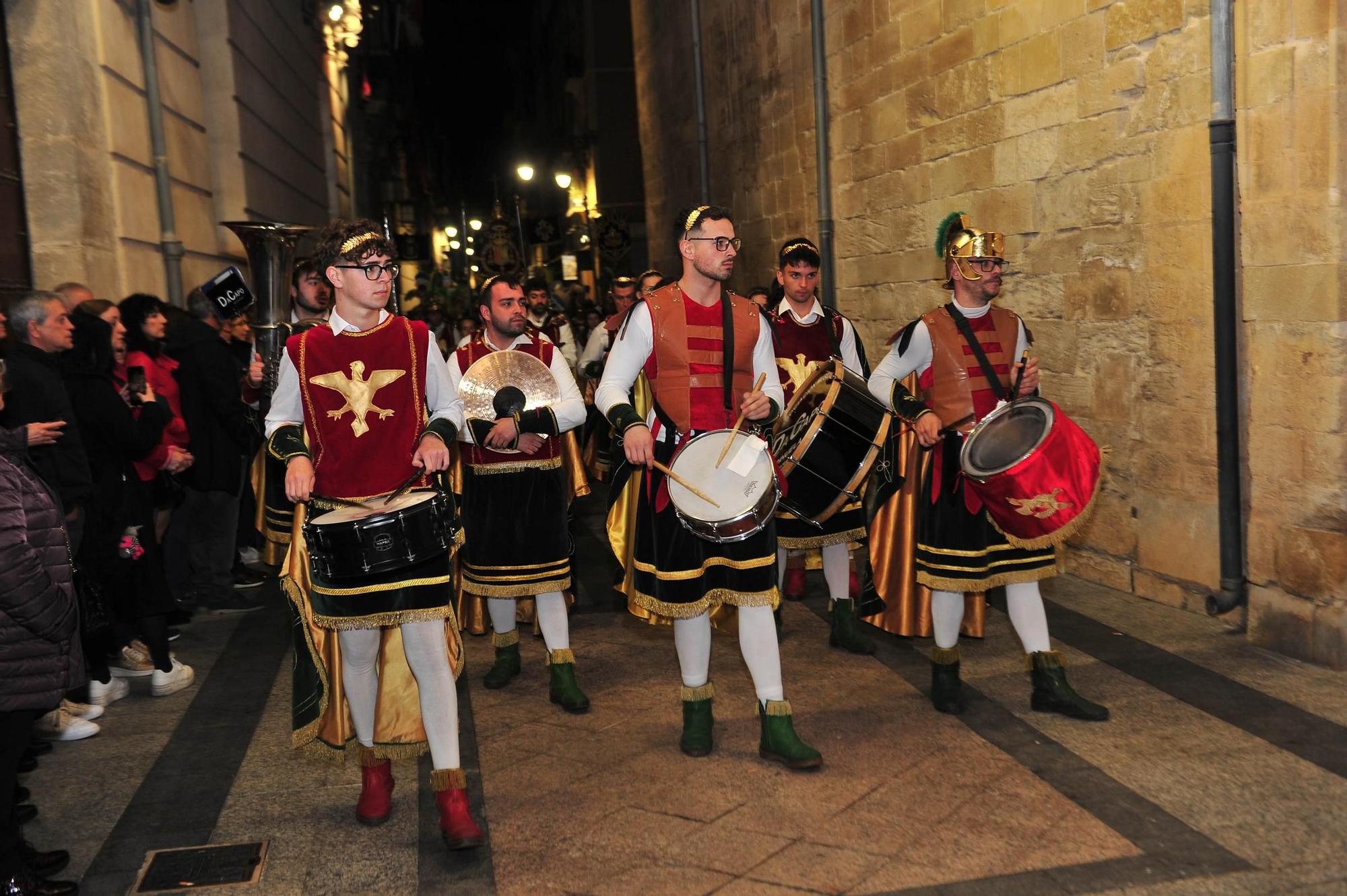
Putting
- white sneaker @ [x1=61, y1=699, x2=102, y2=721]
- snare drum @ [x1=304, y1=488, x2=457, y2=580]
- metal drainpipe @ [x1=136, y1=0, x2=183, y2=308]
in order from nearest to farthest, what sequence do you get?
snare drum @ [x1=304, y1=488, x2=457, y2=580] → white sneaker @ [x1=61, y1=699, x2=102, y2=721] → metal drainpipe @ [x1=136, y1=0, x2=183, y2=308]

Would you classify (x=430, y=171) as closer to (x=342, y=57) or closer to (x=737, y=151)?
(x=342, y=57)

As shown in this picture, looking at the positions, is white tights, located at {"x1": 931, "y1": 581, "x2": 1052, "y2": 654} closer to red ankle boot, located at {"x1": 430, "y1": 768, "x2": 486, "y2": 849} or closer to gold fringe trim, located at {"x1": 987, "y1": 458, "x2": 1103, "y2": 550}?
gold fringe trim, located at {"x1": 987, "y1": 458, "x2": 1103, "y2": 550}

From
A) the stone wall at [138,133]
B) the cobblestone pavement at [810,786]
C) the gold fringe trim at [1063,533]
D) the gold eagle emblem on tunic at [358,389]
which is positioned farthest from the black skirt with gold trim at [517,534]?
the stone wall at [138,133]

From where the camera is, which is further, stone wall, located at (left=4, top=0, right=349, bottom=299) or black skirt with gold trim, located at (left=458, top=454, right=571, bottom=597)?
stone wall, located at (left=4, top=0, right=349, bottom=299)

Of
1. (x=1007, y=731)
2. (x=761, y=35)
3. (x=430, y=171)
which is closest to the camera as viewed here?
(x=1007, y=731)

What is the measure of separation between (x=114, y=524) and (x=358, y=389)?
7.86ft

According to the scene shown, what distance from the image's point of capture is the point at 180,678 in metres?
6.01

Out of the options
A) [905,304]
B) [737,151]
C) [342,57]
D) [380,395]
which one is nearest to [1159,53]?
[905,304]

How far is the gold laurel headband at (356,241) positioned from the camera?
3912 mm

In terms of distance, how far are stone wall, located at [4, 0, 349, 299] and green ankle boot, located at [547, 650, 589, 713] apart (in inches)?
200

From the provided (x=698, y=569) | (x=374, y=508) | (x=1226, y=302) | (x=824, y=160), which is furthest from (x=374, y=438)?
(x=824, y=160)

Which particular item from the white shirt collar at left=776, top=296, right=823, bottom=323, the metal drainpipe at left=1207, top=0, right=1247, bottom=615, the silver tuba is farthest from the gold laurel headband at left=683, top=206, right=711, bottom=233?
the silver tuba

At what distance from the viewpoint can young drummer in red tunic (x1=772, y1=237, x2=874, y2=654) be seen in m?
6.19

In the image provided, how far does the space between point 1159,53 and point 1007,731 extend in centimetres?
367
